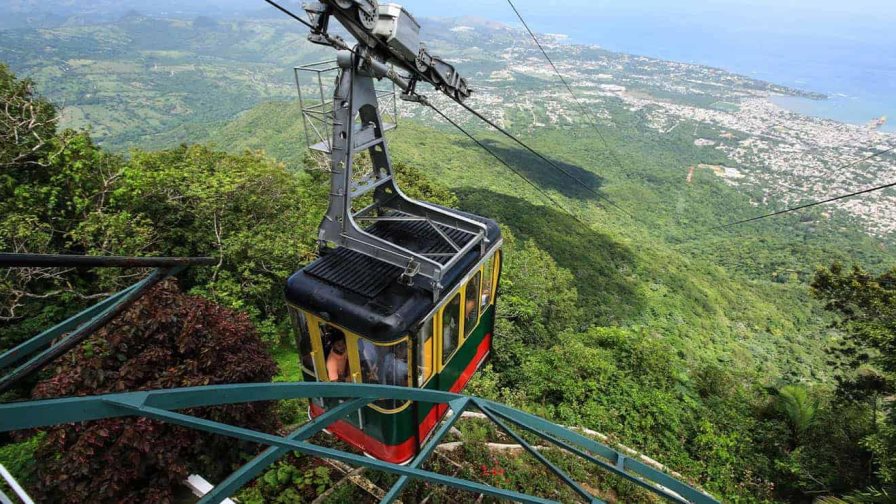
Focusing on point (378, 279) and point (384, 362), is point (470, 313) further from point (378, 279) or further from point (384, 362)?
point (384, 362)

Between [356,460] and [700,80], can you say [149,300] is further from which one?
[700,80]

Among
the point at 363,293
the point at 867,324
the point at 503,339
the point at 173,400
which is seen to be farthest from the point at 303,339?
the point at 867,324

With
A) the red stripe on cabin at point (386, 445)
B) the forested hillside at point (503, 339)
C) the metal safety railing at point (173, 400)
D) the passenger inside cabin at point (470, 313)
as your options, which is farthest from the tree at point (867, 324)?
the metal safety railing at point (173, 400)

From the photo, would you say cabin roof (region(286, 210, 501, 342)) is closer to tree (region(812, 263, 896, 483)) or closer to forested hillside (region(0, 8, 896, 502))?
forested hillside (region(0, 8, 896, 502))

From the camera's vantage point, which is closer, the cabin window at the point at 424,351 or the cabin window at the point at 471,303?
the cabin window at the point at 424,351

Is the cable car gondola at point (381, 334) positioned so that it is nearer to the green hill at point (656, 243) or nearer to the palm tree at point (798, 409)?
the palm tree at point (798, 409)
